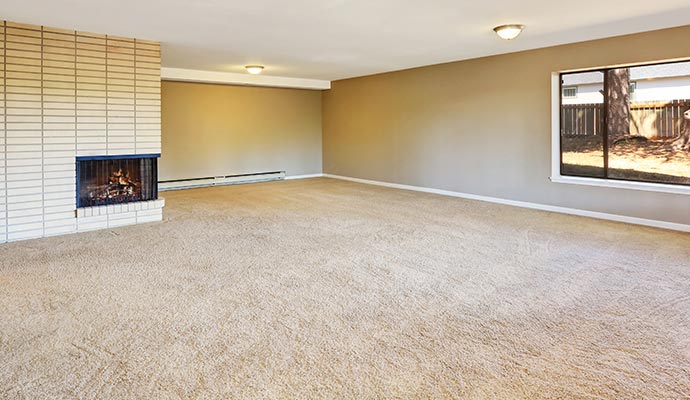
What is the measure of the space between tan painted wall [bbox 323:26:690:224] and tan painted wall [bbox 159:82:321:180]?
1.14 m

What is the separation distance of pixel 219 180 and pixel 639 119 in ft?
23.2

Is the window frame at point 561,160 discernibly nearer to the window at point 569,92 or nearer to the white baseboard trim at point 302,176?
the window at point 569,92

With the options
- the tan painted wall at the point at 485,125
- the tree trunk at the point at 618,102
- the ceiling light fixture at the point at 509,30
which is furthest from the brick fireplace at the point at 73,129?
the tree trunk at the point at 618,102

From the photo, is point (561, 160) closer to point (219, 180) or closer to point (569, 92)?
point (569, 92)

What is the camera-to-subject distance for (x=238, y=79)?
8742mm

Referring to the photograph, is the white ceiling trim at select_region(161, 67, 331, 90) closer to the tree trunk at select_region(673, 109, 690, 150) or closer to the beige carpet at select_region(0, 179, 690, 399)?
the beige carpet at select_region(0, 179, 690, 399)

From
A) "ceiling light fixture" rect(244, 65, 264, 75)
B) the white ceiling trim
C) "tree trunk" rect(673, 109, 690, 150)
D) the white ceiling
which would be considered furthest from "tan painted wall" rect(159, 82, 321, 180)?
"tree trunk" rect(673, 109, 690, 150)

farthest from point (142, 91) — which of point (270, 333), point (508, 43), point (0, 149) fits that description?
point (508, 43)

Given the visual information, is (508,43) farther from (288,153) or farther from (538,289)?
(288,153)

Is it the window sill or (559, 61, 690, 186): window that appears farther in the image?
(559, 61, 690, 186): window

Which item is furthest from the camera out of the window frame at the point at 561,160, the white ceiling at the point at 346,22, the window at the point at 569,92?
the window at the point at 569,92

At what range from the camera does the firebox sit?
526cm

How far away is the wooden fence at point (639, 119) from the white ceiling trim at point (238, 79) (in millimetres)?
5200

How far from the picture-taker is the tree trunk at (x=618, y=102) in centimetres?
585
